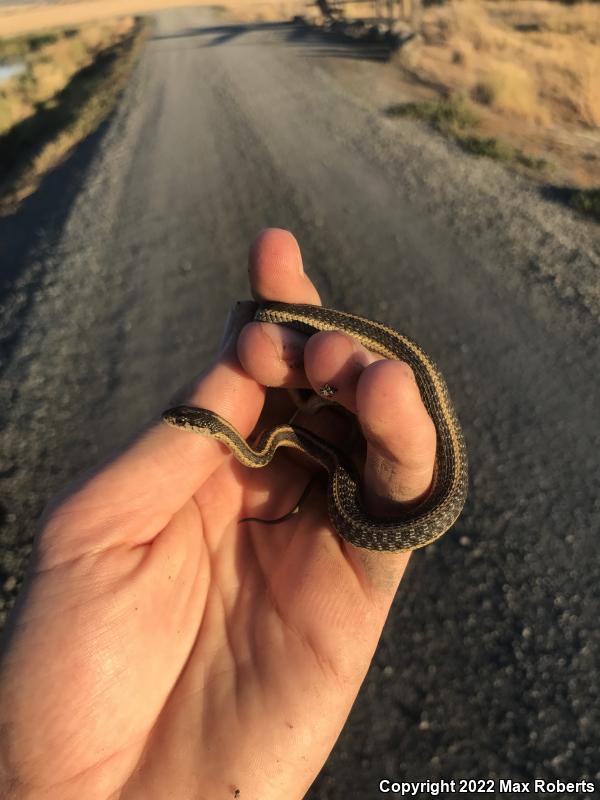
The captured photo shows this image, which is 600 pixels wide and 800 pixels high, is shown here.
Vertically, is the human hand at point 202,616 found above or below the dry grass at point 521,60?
below

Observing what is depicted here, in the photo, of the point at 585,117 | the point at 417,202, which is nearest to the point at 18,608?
the point at 417,202

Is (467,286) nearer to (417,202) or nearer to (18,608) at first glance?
(417,202)

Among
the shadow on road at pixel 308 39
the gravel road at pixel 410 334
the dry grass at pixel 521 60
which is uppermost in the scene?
the shadow on road at pixel 308 39

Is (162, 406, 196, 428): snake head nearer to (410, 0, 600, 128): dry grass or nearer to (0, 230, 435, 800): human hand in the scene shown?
(0, 230, 435, 800): human hand

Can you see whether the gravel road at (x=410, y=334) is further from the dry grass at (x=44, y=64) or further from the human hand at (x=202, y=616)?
the dry grass at (x=44, y=64)

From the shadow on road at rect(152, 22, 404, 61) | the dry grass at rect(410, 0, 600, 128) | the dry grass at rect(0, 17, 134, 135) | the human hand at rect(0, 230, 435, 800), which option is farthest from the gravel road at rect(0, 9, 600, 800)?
the dry grass at rect(0, 17, 134, 135)

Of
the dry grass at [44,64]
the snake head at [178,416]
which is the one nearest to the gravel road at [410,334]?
the snake head at [178,416]
